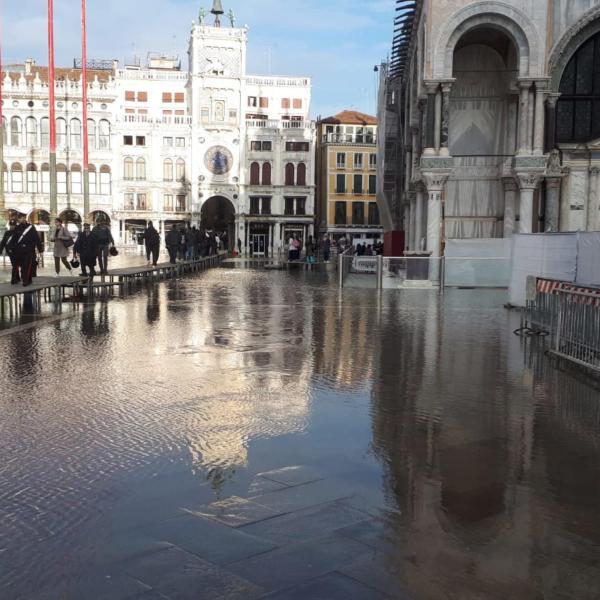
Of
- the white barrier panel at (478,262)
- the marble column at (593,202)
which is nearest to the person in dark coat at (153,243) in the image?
the white barrier panel at (478,262)

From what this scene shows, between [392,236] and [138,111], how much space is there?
137ft

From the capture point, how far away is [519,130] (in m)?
28.1

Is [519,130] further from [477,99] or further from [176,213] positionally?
[176,213]

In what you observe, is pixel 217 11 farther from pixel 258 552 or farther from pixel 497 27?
pixel 258 552

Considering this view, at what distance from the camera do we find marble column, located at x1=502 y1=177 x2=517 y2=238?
29.3 meters

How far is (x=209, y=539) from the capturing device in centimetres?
438

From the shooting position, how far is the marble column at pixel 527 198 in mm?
27984

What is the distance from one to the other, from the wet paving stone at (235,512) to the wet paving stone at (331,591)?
859 millimetres

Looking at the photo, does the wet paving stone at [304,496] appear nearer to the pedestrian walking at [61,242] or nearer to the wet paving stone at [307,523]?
the wet paving stone at [307,523]

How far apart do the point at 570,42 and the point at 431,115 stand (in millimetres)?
5571

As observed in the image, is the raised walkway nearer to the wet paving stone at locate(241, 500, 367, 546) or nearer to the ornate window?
the wet paving stone at locate(241, 500, 367, 546)

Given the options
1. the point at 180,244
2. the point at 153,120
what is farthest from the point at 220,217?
the point at 180,244

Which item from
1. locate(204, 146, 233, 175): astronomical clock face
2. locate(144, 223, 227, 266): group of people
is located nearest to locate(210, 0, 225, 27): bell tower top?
locate(204, 146, 233, 175): astronomical clock face

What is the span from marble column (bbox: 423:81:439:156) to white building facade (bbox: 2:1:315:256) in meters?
46.5
